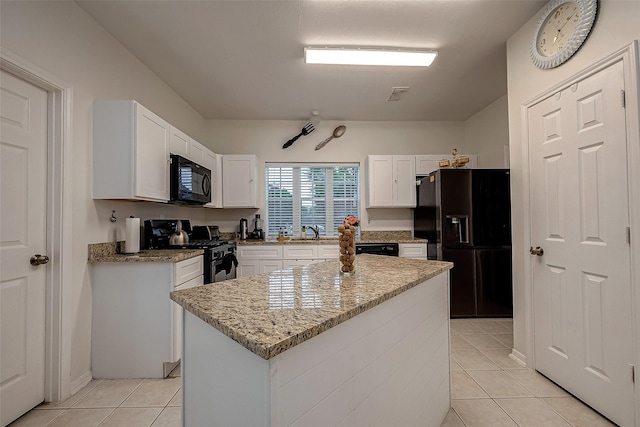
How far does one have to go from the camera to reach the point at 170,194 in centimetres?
260

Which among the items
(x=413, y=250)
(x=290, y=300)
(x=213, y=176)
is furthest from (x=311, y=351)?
(x=213, y=176)

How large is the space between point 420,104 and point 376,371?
3.58 m

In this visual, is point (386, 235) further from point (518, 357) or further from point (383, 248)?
point (518, 357)

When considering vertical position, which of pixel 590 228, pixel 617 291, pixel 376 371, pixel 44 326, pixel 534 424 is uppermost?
pixel 590 228

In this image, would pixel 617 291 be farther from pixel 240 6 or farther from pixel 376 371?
pixel 240 6

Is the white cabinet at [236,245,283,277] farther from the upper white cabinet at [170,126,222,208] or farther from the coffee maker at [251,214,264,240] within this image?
the upper white cabinet at [170,126,222,208]

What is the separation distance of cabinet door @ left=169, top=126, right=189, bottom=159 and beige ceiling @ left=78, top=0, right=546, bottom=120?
676 mm

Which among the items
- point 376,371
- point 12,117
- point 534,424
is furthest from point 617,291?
point 12,117

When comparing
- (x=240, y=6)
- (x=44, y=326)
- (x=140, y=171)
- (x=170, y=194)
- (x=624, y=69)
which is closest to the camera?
(x=624, y=69)

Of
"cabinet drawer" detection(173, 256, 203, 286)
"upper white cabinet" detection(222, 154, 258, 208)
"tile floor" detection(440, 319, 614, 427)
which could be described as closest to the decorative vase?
"tile floor" detection(440, 319, 614, 427)

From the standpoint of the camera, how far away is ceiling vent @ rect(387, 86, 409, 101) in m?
3.18

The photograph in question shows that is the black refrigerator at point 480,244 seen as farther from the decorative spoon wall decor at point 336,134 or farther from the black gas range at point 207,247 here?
the black gas range at point 207,247

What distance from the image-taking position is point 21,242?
64.7 inches

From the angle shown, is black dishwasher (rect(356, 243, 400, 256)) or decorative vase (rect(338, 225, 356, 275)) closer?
decorative vase (rect(338, 225, 356, 275))
